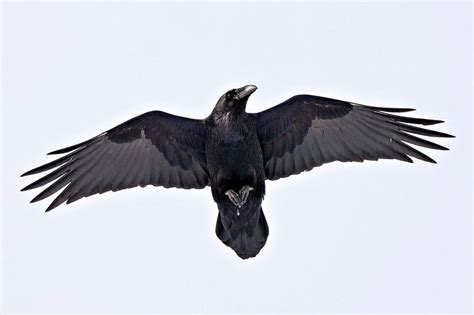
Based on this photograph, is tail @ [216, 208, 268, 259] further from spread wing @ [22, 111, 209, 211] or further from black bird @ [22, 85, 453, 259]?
spread wing @ [22, 111, 209, 211]

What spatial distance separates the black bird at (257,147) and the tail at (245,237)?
1 cm

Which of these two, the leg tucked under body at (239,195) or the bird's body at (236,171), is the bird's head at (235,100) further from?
the leg tucked under body at (239,195)

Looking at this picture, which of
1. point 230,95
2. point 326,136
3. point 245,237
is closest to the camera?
point 230,95

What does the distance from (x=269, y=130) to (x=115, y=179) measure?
2.23m

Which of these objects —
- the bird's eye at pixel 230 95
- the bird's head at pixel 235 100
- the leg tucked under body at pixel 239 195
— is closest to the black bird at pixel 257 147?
the leg tucked under body at pixel 239 195

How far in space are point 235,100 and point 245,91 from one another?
0.56 ft

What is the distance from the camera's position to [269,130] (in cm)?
1084

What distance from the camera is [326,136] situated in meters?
11.1

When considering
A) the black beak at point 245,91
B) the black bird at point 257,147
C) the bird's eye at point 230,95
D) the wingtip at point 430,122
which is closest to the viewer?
the black beak at point 245,91

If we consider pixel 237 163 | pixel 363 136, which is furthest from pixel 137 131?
pixel 363 136

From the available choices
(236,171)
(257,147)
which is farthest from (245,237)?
(257,147)

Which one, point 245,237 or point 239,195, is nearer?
point 239,195

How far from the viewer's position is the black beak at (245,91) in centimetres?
1015

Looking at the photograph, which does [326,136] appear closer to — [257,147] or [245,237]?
[257,147]
